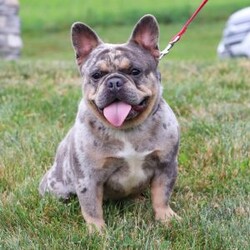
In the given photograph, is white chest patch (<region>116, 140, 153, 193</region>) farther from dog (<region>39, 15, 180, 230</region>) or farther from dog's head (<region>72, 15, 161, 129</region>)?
dog's head (<region>72, 15, 161, 129</region>)

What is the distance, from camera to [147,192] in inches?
153

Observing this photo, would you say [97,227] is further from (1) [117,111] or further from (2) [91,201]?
(1) [117,111]

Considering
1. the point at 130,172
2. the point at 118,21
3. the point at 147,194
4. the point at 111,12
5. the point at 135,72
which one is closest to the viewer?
the point at 135,72

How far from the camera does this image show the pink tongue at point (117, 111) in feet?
10.7

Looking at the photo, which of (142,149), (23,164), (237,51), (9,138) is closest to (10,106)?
(9,138)

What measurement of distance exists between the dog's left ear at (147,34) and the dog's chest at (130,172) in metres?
0.49

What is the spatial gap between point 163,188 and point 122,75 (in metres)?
0.63

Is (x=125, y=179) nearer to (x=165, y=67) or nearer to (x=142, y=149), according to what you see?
(x=142, y=149)

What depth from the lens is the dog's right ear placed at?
352 cm

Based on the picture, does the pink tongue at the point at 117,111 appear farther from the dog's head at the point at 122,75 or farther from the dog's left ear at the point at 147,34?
the dog's left ear at the point at 147,34

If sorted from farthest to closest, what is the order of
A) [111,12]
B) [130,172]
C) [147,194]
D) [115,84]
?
[111,12]
[147,194]
[130,172]
[115,84]

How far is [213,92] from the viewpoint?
6.21 meters

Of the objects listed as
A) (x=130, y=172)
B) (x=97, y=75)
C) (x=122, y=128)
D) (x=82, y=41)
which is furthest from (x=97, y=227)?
(x=82, y=41)

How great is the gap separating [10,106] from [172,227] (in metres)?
2.90
